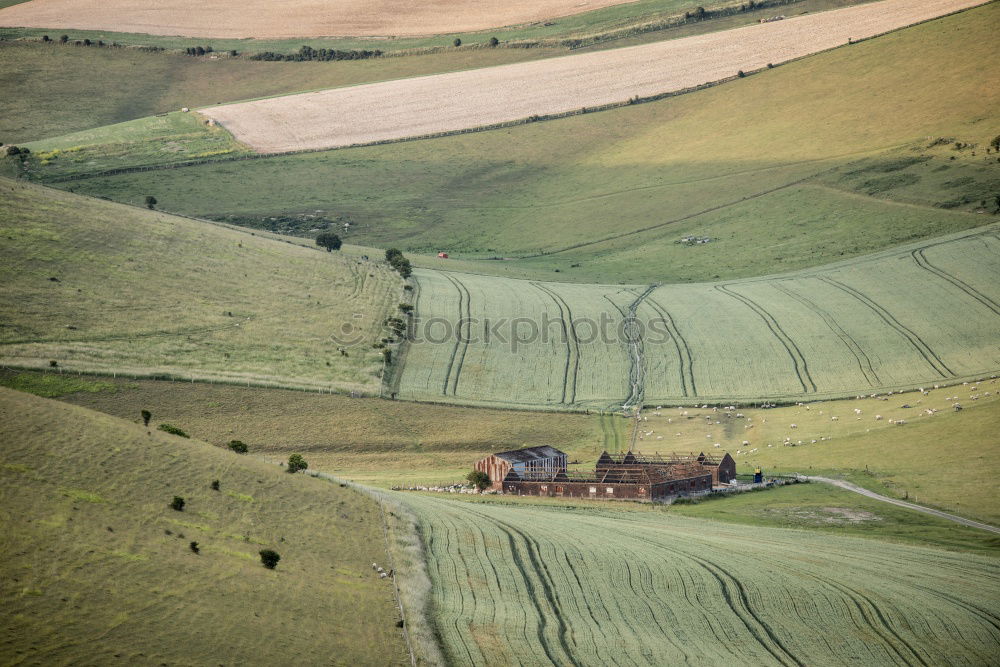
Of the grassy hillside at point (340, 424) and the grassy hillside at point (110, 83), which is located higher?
the grassy hillside at point (110, 83)

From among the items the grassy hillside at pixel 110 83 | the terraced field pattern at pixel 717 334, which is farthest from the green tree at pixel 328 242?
the grassy hillside at pixel 110 83

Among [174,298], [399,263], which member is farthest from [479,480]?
[399,263]

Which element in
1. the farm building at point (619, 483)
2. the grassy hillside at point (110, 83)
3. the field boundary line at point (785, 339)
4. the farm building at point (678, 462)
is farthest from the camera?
the grassy hillside at point (110, 83)

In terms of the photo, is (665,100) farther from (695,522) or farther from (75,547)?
(75,547)

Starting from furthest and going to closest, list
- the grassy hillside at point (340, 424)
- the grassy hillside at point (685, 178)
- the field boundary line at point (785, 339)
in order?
the grassy hillside at point (685, 178) < the field boundary line at point (785, 339) < the grassy hillside at point (340, 424)

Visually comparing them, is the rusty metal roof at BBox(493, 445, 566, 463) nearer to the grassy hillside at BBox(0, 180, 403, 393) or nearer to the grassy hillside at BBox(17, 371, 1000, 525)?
the grassy hillside at BBox(17, 371, 1000, 525)

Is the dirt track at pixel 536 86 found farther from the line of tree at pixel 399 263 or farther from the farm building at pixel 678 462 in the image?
the farm building at pixel 678 462
